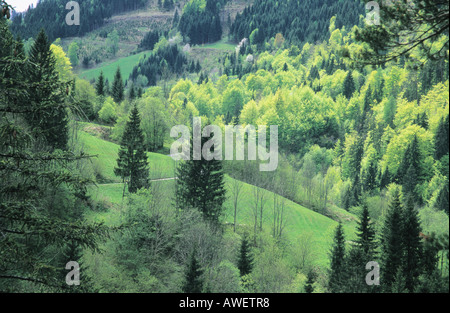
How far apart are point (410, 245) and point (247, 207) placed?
2962cm

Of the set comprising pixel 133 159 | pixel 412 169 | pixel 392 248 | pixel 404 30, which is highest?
pixel 404 30

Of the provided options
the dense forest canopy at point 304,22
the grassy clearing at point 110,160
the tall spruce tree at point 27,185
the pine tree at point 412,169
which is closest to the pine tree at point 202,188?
the grassy clearing at point 110,160

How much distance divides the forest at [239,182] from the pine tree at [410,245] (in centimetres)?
10

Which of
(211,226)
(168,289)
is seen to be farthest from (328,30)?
(168,289)

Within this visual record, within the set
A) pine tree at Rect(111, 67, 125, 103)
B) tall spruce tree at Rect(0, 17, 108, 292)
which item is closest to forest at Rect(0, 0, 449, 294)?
tall spruce tree at Rect(0, 17, 108, 292)

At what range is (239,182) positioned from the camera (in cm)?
5275

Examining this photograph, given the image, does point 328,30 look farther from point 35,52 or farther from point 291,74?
point 35,52

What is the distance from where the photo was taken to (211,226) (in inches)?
1607

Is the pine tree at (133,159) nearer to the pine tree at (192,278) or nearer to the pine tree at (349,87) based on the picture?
the pine tree at (192,278)

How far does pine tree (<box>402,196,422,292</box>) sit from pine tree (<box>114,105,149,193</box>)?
25433mm

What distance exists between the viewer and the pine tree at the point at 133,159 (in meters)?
42.3

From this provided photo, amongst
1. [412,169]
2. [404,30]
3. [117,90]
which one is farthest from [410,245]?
[117,90]

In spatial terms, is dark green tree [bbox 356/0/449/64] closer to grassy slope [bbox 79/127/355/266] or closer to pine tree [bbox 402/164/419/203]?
grassy slope [bbox 79/127/355/266]

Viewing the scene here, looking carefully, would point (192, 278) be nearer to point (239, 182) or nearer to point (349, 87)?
point (239, 182)
